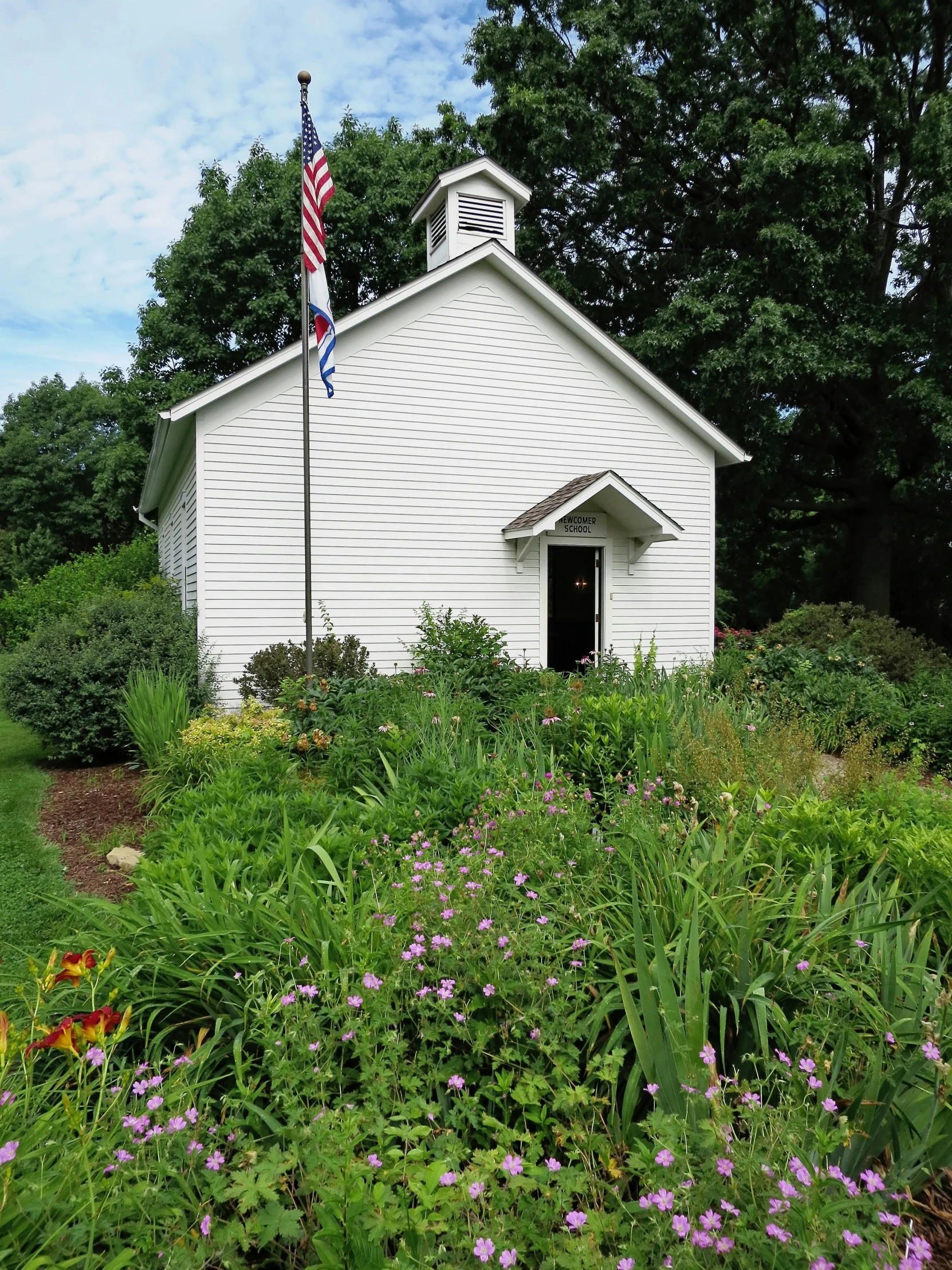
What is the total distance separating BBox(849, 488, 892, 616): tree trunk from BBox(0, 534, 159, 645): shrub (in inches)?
688

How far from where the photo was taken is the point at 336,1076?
7.26ft

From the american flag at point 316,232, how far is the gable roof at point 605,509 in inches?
142

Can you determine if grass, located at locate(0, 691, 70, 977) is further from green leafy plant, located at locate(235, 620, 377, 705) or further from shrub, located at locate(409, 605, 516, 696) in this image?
shrub, located at locate(409, 605, 516, 696)

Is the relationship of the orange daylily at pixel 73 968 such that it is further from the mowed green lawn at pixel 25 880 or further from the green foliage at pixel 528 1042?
the mowed green lawn at pixel 25 880

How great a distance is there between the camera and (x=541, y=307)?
1180 cm

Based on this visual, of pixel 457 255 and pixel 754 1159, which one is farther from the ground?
pixel 457 255

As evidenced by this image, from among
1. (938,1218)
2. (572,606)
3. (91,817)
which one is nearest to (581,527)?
(572,606)

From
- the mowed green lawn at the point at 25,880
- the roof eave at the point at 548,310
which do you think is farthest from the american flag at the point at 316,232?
the mowed green lawn at the point at 25,880

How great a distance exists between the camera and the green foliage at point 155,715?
7641 millimetres

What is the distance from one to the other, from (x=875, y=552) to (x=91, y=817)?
18030mm

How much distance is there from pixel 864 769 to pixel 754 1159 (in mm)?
3521

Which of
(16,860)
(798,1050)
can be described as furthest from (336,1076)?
(16,860)

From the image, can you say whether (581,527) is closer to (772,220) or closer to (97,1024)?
(772,220)

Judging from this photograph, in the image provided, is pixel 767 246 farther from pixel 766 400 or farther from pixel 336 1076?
pixel 336 1076
